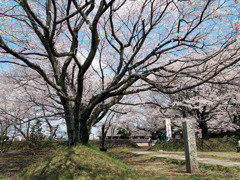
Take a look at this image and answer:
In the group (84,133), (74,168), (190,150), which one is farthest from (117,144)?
(74,168)

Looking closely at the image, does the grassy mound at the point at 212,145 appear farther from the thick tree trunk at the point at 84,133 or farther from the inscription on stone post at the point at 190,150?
the thick tree trunk at the point at 84,133

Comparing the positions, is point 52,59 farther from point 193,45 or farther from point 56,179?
point 193,45

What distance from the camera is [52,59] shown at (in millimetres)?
7559

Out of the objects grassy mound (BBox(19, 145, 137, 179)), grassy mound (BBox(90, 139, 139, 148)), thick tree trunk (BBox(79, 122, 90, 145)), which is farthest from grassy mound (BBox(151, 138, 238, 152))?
grassy mound (BBox(19, 145, 137, 179))

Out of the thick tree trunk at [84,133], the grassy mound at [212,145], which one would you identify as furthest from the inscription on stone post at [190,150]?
the grassy mound at [212,145]

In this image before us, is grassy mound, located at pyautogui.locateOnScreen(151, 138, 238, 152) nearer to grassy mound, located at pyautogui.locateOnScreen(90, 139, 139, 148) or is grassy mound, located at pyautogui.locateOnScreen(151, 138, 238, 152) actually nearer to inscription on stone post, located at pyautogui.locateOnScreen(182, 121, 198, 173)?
grassy mound, located at pyautogui.locateOnScreen(90, 139, 139, 148)

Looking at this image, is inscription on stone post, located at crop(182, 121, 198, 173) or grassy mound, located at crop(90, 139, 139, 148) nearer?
inscription on stone post, located at crop(182, 121, 198, 173)

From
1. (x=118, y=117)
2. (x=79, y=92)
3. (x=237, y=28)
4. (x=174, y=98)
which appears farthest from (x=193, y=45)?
(x=118, y=117)

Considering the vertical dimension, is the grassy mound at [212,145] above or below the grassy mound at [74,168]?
below

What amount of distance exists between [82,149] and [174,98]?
15905 mm

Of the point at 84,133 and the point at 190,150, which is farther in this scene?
the point at 84,133

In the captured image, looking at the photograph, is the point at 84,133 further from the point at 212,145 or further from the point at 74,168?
the point at 212,145

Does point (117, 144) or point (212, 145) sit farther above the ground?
point (212, 145)

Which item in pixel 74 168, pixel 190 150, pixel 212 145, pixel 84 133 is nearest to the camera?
pixel 74 168
